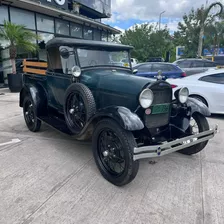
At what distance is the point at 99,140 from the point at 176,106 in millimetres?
1277

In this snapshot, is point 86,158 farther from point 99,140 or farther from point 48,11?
point 48,11

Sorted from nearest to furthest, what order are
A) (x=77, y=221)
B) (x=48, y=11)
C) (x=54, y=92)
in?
(x=77, y=221) < (x=54, y=92) < (x=48, y=11)

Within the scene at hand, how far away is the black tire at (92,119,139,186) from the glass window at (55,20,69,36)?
1208 centimetres

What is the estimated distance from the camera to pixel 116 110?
8.57ft

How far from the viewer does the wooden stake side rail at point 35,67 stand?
461cm

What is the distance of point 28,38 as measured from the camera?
954cm

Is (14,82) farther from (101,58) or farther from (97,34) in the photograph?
(97,34)

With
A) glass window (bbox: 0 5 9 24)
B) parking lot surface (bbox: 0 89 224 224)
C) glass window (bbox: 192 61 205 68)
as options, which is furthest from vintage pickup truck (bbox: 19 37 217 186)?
glass window (bbox: 192 61 205 68)

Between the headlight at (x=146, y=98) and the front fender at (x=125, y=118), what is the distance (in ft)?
0.78

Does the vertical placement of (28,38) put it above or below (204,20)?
below

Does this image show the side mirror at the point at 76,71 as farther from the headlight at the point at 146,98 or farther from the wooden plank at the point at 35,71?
the wooden plank at the point at 35,71

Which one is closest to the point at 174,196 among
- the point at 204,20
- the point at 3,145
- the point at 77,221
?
the point at 77,221

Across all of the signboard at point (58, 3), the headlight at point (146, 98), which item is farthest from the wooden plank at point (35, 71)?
the signboard at point (58, 3)

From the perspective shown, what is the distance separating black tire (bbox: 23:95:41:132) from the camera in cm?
441
